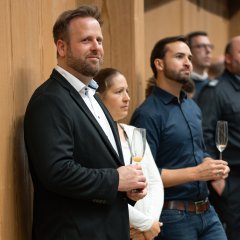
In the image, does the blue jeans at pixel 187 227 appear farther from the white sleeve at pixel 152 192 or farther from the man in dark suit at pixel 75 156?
the man in dark suit at pixel 75 156

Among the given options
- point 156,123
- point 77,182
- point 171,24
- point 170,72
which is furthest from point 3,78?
point 171,24

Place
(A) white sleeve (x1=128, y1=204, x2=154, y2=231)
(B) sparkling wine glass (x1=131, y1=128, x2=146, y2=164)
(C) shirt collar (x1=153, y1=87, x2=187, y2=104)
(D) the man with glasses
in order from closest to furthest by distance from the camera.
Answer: (B) sparkling wine glass (x1=131, y1=128, x2=146, y2=164) < (A) white sleeve (x1=128, y1=204, x2=154, y2=231) < (C) shirt collar (x1=153, y1=87, x2=187, y2=104) < (D) the man with glasses

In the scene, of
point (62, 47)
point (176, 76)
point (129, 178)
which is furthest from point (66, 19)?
point (176, 76)

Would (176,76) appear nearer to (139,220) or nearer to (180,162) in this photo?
(180,162)

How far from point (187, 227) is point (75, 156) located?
1071mm

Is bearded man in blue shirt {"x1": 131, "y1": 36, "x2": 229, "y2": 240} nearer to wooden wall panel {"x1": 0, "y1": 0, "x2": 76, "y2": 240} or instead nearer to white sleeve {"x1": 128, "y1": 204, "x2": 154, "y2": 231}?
white sleeve {"x1": 128, "y1": 204, "x2": 154, "y2": 231}

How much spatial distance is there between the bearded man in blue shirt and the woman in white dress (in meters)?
0.19

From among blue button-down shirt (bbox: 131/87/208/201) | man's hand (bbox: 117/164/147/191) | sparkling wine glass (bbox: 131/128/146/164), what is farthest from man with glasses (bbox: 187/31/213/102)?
man's hand (bbox: 117/164/147/191)

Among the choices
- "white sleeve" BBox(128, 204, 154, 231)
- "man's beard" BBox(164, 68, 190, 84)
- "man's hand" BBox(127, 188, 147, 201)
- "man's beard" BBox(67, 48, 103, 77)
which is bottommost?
"white sleeve" BBox(128, 204, 154, 231)

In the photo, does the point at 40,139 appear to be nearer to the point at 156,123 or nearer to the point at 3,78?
the point at 3,78

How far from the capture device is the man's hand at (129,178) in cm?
200

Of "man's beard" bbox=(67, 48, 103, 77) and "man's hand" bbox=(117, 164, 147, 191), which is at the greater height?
"man's beard" bbox=(67, 48, 103, 77)

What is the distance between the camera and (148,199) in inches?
105

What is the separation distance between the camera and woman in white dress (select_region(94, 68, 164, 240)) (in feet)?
8.26
